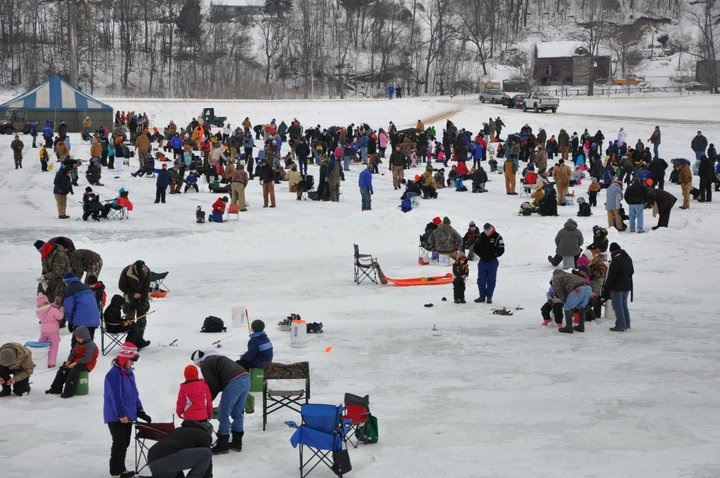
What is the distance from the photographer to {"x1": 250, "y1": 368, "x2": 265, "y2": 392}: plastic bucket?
1134 centimetres

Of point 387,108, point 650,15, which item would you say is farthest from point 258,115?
point 650,15

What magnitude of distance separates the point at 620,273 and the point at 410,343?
3.37 meters

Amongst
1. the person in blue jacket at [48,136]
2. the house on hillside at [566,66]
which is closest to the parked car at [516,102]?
the person in blue jacket at [48,136]

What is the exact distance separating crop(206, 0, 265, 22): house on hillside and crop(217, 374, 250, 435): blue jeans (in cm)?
9124

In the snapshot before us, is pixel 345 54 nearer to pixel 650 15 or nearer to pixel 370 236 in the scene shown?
pixel 650 15

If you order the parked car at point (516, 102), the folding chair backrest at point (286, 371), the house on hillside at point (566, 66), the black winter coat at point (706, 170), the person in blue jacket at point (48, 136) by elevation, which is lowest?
the folding chair backrest at point (286, 371)

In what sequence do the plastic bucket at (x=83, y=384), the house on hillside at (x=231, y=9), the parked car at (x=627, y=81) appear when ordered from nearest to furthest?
the plastic bucket at (x=83, y=384) → the parked car at (x=627, y=81) → the house on hillside at (x=231, y=9)

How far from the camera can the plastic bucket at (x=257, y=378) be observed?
11344 mm

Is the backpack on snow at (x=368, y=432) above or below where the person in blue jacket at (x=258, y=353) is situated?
below

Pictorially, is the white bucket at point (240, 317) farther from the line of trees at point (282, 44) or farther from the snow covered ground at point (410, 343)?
the line of trees at point (282, 44)

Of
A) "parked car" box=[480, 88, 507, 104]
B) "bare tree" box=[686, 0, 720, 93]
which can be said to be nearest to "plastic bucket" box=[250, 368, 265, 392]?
"parked car" box=[480, 88, 507, 104]

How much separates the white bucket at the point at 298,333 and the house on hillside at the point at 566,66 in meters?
79.9

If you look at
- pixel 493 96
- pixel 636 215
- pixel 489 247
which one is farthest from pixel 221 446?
pixel 493 96

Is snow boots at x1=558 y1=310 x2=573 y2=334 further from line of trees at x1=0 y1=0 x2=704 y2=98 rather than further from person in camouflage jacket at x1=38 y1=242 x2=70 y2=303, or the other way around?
line of trees at x1=0 y1=0 x2=704 y2=98
